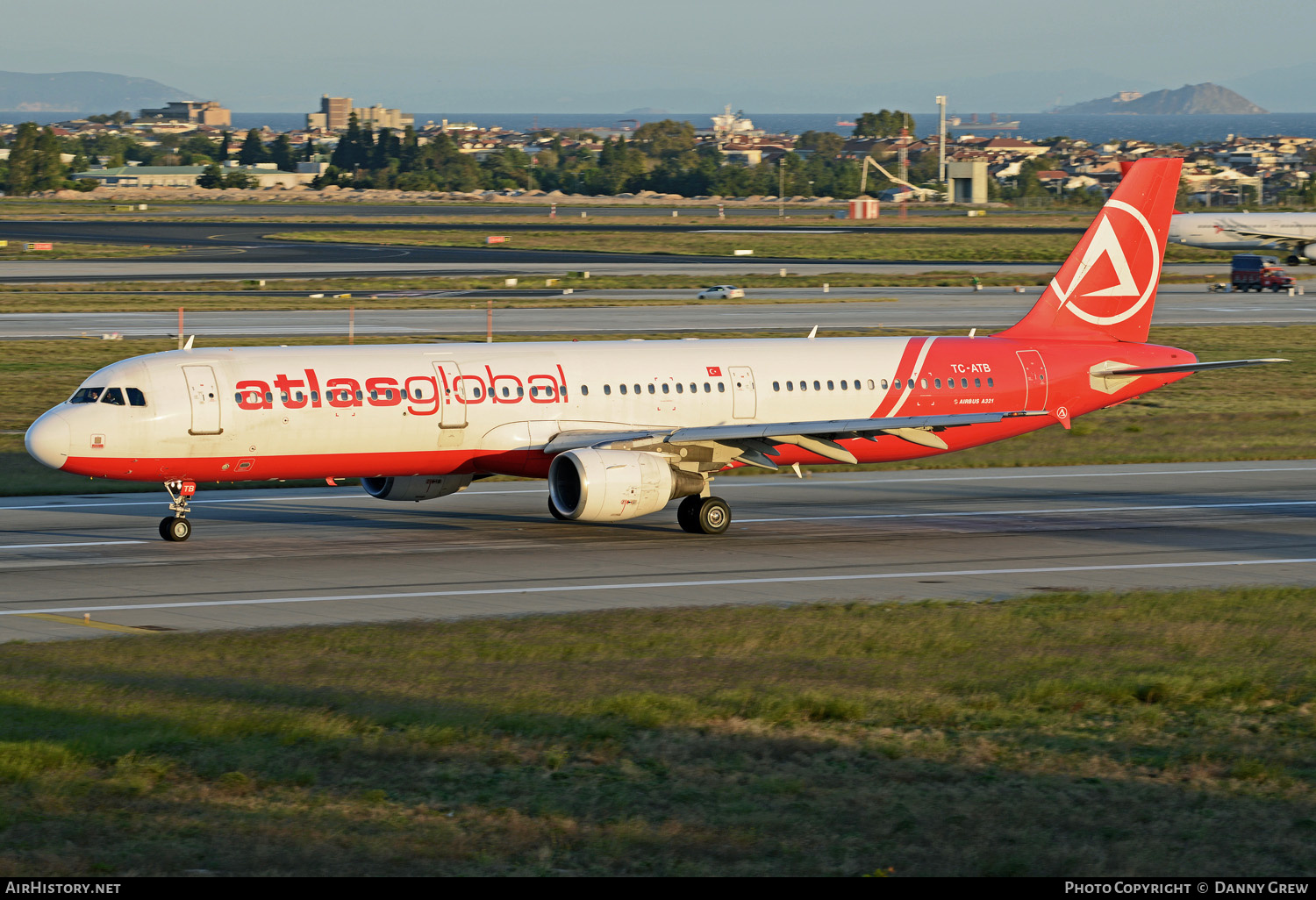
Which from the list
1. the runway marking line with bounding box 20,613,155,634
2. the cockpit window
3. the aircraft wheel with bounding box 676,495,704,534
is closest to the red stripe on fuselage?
the aircraft wheel with bounding box 676,495,704,534

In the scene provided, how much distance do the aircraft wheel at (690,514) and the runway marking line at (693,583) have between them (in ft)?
15.9

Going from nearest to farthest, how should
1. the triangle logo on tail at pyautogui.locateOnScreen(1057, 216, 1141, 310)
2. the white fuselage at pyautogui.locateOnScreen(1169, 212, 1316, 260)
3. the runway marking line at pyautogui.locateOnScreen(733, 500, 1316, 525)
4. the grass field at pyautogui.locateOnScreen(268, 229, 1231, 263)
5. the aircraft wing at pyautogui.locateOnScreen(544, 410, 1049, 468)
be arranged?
the aircraft wing at pyautogui.locateOnScreen(544, 410, 1049, 468), the runway marking line at pyautogui.locateOnScreen(733, 500, 1316, 525), the triangle logo on tail at pyautogui.locateOnScreen(1057, 216, 1141, 310), the white fuselage at pyautogui.locateOnScreen(1169, 212, 1316, 260), the grass field at pyautogui.locateOnScreen(268, 229, 1231, 263)

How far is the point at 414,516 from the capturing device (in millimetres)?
36406

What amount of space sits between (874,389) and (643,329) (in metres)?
41.9

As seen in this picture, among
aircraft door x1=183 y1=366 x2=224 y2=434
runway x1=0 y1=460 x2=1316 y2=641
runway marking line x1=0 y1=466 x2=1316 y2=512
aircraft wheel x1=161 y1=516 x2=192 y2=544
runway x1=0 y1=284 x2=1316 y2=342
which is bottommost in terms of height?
runway marking line x1=0 y1=466 x2=1316 y2=512

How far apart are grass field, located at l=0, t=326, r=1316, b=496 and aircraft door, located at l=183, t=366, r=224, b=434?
32.8 ft

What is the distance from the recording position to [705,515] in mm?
33406

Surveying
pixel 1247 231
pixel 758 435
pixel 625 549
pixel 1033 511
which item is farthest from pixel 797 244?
pixel 625 549

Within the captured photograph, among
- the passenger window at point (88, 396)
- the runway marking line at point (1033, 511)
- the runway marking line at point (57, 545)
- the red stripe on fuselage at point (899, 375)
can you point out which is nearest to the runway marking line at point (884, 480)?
the runway marking line at point (1033, 511)

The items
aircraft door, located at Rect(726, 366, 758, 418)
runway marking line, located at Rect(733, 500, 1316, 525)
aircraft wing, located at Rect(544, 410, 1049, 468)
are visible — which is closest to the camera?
aircraft wing, located at Rect(544, 410, 1049, 468)

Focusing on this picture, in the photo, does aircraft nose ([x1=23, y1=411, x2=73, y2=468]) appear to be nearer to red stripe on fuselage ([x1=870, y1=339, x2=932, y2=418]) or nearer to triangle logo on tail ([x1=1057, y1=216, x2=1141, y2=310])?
red stripe on fuselage ([x1=870, y1=339, x2=932, y2=418])

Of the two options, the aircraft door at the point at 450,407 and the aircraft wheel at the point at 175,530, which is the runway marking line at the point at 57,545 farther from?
the aircraft door at the point at 450,407

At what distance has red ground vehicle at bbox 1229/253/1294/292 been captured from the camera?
106562 mm

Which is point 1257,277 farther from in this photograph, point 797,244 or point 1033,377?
point 1033,377
